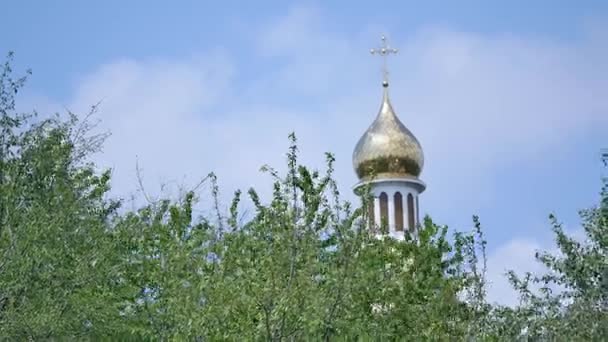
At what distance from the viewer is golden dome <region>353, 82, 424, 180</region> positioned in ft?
136

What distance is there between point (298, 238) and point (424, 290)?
9183mm

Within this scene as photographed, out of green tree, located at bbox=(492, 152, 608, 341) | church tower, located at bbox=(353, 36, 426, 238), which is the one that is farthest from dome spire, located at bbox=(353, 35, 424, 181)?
green tree, located at bbox=(492, 152, 608, 341)

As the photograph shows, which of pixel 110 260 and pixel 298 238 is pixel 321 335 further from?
pixel 110 260

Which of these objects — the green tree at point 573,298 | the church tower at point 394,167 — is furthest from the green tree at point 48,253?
the church tower at point 394,167

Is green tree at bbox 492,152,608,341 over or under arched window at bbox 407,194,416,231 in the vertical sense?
under

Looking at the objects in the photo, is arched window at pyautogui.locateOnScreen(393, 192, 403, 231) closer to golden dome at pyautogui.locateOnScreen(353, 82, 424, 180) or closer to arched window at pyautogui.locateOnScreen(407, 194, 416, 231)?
arched window at pyautogui.locateOnScreen(407, 194, 416, 231)

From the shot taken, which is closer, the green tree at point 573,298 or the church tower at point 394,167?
the green tree at point 573,298

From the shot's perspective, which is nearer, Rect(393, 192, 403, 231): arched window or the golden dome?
the golden dome

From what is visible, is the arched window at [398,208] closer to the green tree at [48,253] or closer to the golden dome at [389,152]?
the golden dome at [389,152]

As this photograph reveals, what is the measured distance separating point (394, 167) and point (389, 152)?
2.00 ft

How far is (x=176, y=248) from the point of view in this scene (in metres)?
13.0

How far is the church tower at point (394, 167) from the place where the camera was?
41.3 meters

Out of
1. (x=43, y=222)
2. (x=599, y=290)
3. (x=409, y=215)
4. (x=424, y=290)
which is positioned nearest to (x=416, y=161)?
(x=409, y=215)

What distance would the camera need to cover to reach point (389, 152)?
1628 inches
